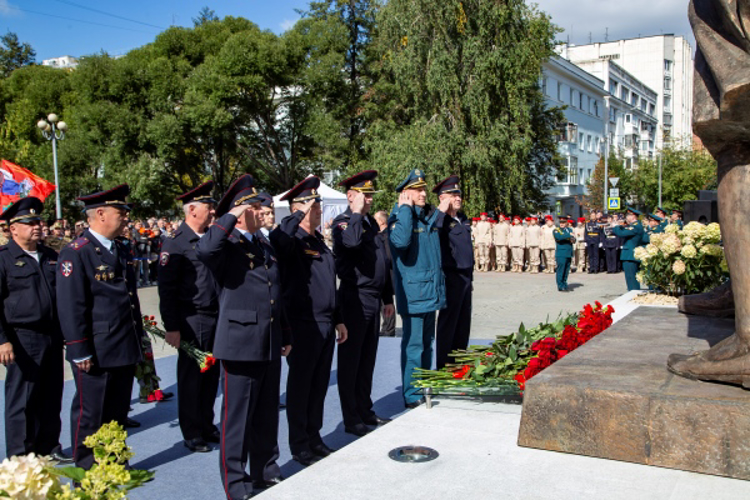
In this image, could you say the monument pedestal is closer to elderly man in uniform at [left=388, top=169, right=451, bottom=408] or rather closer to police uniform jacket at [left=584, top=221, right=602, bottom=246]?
elderly man in uniform at [left=388, top=169, right=451, bottom=408]

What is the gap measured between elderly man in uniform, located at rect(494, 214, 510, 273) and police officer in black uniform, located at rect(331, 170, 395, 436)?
15606 mm

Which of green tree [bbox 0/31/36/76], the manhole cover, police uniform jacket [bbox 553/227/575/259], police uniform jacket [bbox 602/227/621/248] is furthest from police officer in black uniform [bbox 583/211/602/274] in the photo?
green tree [bbox 0/31/36/76]

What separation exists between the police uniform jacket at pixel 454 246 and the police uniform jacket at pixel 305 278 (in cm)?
171

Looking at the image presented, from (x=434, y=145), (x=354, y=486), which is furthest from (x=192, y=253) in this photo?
(x=434, y=145)

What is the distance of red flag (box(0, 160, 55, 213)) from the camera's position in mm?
13023

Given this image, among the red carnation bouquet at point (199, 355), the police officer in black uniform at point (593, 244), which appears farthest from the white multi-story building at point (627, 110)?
the red carnation bouquet at point (199, 355)

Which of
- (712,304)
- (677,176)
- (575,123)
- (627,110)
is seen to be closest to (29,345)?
(712,304)

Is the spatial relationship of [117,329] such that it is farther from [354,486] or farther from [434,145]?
[434,145]

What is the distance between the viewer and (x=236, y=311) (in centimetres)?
376

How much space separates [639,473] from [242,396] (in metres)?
2.17

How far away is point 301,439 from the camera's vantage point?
446 cm

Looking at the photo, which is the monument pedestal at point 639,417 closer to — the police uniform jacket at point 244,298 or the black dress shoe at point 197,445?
the police uniform jacket at point 244,298

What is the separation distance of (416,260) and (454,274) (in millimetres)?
745

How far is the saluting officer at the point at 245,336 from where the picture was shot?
3680mm
